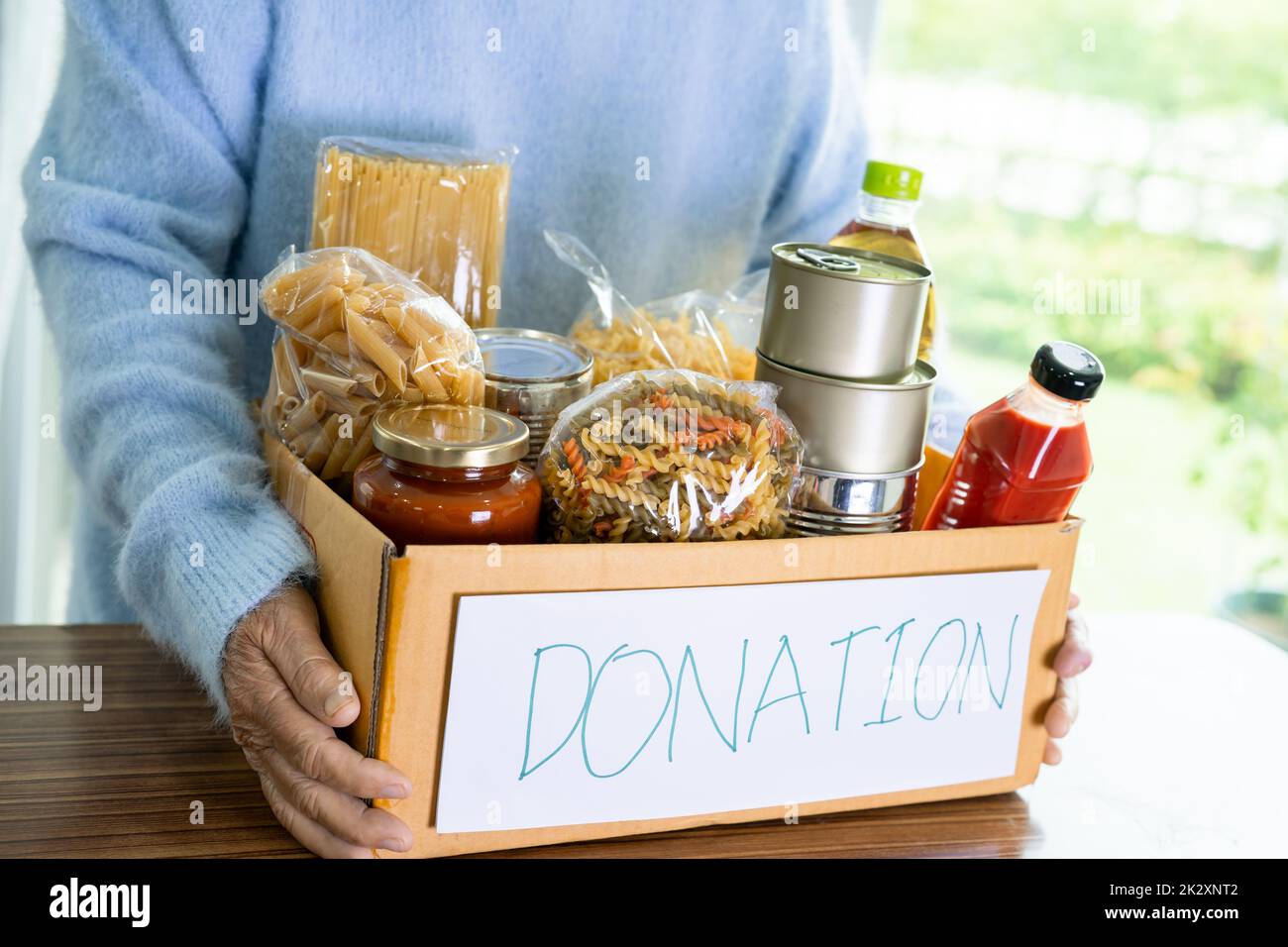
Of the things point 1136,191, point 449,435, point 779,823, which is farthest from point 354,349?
point 1136,191

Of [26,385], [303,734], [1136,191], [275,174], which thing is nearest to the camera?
[303,734]

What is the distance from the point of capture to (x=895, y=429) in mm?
729

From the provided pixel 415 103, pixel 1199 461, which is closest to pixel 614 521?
pixel 415 103

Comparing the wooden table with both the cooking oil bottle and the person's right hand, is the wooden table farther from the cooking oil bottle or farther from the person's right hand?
the cooking oil bottle

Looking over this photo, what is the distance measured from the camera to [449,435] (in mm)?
631

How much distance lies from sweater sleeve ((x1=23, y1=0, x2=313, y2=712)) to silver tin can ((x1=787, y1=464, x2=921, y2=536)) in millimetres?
315

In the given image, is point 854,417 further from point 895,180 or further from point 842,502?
point 895,180

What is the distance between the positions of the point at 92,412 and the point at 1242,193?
149 inches

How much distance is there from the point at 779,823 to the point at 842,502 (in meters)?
0.21

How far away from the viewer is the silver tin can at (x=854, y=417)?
0.72 metres

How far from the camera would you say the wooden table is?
2.11 feet

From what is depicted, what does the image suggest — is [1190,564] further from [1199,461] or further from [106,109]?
[106,109]

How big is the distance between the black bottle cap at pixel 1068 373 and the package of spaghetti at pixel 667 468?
168 millimetres

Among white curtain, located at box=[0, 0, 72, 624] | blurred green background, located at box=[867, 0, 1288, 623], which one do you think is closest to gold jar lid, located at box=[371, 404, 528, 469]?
white curtain, located at box=[0, 0, 72, 624]
